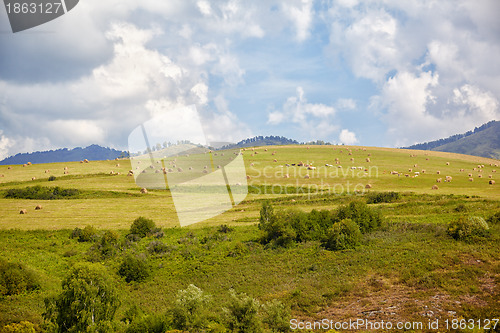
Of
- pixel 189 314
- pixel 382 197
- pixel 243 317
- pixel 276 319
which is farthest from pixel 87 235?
pixel 382 197

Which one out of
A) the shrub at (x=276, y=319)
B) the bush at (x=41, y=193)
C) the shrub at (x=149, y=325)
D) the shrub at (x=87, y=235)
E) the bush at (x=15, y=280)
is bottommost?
the shrub at (x=276, y=319)

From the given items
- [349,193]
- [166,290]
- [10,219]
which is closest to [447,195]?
[349,193]

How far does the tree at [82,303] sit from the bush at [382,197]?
48.7m

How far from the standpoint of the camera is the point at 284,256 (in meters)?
33.7

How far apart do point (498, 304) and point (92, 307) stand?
24.3 meters

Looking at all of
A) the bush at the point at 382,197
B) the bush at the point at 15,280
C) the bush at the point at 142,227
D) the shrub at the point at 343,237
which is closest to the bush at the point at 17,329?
the bush at the point at 15,280

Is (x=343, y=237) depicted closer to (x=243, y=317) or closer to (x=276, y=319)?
(x=276, y=319)

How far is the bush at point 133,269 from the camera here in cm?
3149

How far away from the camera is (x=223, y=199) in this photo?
224 ft

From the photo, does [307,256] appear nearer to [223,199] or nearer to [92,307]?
[92,307]

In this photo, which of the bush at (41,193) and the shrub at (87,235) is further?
the bush at (41,193)

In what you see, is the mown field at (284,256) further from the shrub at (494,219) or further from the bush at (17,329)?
the bush at (17,329)

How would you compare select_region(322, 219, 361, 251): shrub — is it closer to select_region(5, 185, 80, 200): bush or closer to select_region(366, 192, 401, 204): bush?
select_region(366, 192, 401, 204): bush

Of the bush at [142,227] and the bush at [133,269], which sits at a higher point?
the bush at [142,227]
